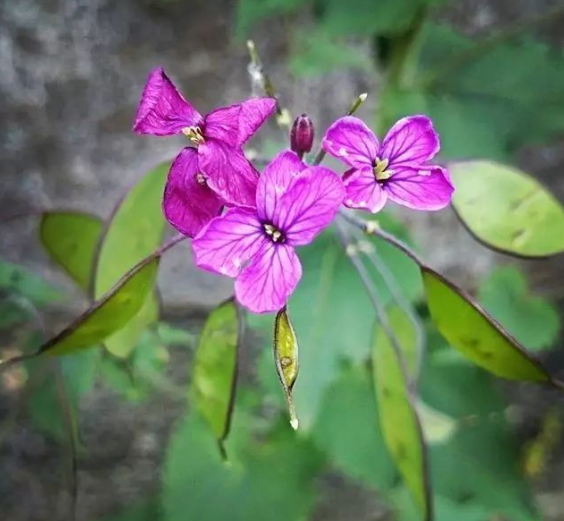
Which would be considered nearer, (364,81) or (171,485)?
(171,485)

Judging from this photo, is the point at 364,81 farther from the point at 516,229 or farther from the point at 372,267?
the point at 516,229

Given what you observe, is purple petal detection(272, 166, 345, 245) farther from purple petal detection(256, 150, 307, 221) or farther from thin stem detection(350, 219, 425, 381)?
thin stem detection(350, 219, 425, 381)

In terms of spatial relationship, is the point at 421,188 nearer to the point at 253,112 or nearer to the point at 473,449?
the point at 253,112

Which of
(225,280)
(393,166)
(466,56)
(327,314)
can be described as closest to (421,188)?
(393,166)

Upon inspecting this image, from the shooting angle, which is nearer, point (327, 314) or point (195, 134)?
point (195, 134)

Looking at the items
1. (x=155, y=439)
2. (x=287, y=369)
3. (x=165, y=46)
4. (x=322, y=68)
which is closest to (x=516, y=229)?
(x=287, y=369)

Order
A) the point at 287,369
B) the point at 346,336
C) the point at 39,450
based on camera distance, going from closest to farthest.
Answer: the point at 287,369 → the point at 346,336 → the point at 39,450

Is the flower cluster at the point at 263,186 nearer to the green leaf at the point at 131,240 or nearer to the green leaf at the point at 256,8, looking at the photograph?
the green leaf at the point at 131,240
